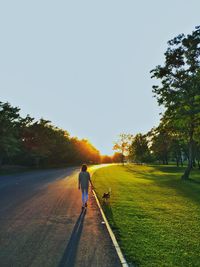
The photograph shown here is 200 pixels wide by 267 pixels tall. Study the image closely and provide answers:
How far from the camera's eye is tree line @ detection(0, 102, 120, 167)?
48.4m

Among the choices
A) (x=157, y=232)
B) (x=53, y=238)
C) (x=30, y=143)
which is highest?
(x=30, y=143)

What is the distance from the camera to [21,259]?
588 cm

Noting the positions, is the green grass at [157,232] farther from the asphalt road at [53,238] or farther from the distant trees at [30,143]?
the distant trees at [30,143]

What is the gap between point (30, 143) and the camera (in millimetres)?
63188

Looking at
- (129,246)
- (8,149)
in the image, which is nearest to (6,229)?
(129,246)

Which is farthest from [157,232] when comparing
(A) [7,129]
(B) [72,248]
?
(A) [7,129]

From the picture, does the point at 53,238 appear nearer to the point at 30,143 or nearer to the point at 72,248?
the point at 72,248

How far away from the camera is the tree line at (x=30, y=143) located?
159 ft

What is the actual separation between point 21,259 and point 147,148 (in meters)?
84.7

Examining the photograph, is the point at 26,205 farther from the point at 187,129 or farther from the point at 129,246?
→ the point at 187,129

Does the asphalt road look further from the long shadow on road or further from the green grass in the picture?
the green grass

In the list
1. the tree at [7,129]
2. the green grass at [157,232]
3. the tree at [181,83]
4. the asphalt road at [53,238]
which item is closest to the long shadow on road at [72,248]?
the asphalt road at [53,238]

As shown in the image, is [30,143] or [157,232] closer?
[157,232]

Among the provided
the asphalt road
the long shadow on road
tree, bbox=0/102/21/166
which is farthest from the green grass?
tree, bbox=0/102/21/166
